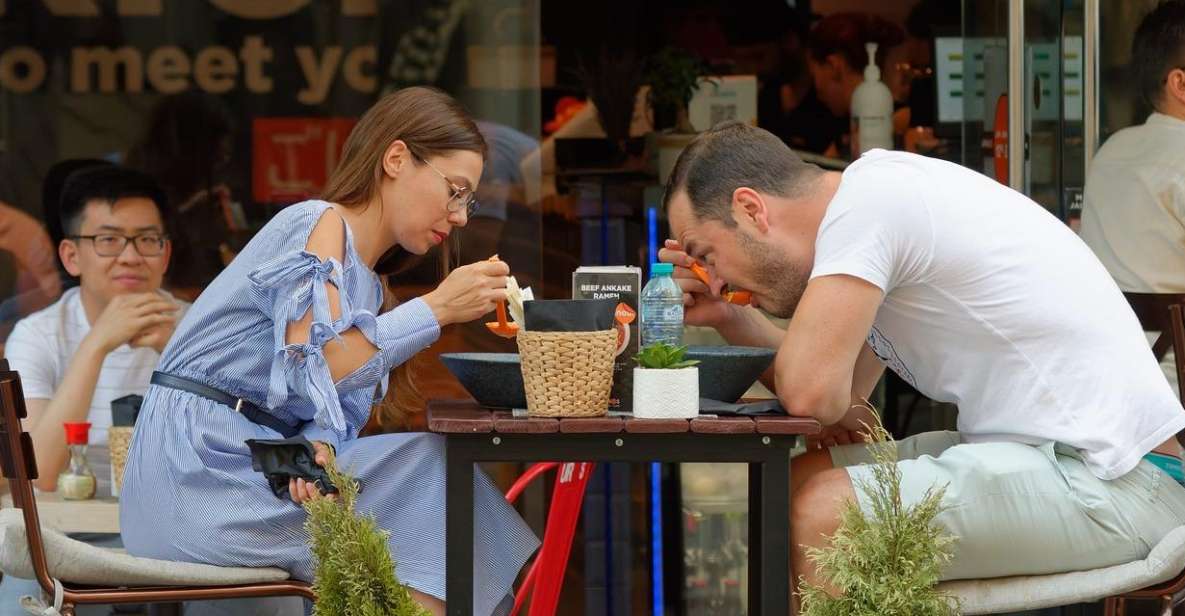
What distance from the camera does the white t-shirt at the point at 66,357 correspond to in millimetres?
4828

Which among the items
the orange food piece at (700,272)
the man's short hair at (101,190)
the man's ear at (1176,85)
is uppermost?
the man's ear at (1176,85)

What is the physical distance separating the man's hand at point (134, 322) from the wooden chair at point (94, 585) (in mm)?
2155

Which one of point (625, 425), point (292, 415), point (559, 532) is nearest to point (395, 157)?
point (292, 415)

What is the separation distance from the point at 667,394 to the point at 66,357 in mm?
2971

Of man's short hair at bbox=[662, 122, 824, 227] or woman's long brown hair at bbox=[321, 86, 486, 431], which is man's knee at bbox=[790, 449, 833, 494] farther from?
woman's long brown hair at bbox=[321, 86, 486, 431]

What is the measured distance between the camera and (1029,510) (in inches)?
100

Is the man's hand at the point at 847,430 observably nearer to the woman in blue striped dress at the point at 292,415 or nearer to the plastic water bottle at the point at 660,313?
the plastic water bottle at the point at 660,313

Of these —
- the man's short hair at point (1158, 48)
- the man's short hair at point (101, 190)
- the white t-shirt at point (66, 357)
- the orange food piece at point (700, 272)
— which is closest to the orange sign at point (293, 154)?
the man's short hair at point (101, 190)

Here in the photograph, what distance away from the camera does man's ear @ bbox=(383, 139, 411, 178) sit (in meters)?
2.99

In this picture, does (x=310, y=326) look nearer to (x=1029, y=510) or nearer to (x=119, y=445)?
(x=1029, y=510)

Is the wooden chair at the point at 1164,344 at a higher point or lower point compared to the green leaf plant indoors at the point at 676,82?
lower

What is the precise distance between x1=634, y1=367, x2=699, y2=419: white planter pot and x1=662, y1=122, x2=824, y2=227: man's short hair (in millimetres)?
399

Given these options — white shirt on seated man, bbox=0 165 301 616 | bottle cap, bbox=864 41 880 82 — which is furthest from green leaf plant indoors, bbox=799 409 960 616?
bottle cap, bbox=864 41 880 82

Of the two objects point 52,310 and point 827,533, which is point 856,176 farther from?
point 52,310
